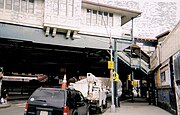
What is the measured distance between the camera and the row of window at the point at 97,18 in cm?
2644

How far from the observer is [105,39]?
89.7 feet

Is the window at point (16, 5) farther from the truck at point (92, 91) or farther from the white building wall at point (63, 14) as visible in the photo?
the truck at point (92, 91)

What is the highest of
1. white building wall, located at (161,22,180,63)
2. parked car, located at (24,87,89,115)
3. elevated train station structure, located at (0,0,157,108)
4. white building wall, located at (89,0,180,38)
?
white building wall, located at (89,0,180,38)

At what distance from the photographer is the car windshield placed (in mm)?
9211

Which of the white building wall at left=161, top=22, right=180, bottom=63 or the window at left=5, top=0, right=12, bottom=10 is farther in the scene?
the window at left=5, top=0, right=12, bottom=10

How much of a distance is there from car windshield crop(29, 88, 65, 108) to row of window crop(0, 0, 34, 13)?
48.7 feet

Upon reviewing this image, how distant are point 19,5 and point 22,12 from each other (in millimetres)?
727

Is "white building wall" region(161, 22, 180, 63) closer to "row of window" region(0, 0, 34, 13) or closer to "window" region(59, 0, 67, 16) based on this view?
"window" region(59, 0, 67, 16)

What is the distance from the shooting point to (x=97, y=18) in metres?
26.8

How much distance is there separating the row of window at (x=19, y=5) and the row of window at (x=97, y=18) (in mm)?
A: 6084

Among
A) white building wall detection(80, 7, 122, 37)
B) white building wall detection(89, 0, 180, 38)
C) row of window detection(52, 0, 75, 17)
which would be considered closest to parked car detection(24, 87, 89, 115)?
row of window detection(52, 0, 75, 17)

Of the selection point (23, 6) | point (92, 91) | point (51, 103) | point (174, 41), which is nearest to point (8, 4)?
point (23, 6)

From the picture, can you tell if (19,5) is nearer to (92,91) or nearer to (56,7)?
(56,7)

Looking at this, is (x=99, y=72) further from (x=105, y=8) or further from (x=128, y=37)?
(x=105, y=8)
